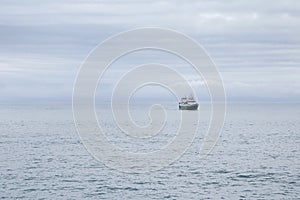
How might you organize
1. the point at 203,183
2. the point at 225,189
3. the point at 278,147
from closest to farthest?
the point at 225,189 < the point at 203,183 < the point at 278,147

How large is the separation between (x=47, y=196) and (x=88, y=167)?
19.4m

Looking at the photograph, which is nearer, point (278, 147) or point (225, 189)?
point (225, 189)

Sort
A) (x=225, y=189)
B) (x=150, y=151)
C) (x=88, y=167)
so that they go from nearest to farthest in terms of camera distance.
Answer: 1. (x=225, y=189)
2. (x=88, y=167)
3. (x=150, y=151)

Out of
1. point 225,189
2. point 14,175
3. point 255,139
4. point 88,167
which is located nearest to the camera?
point 225,189

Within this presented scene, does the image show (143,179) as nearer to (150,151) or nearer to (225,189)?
(225,189)

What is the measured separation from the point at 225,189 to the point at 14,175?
1033 inches

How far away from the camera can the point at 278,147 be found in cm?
10000

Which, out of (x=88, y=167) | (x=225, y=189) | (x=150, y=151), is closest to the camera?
(x=225, y=189)

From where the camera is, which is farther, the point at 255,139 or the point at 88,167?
the point at 255,139

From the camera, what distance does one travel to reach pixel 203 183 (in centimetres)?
6088

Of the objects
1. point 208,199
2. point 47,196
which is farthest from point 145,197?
point 47,196

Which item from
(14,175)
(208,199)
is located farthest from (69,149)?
(208,199)

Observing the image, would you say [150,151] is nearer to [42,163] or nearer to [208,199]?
[42,163]

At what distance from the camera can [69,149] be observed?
94.1 meters
